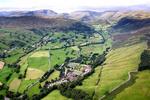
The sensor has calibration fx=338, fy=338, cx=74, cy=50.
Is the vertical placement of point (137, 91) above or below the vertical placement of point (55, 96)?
above

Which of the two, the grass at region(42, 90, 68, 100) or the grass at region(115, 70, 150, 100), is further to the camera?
the grass at region(42, 90, 68, 100)

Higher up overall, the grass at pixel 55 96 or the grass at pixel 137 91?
the grass at pixel 137 91

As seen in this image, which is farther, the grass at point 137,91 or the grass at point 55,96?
the grass at point 55,96

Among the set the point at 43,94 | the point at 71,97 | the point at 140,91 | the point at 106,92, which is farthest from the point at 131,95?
the point at 43,94

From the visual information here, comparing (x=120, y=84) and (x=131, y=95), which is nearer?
(x=131, y=95)

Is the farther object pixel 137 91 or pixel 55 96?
pixel 55 96

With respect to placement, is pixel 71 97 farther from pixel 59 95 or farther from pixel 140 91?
pixel 140 91

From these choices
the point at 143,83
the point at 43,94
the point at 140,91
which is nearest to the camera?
the point at 140,91

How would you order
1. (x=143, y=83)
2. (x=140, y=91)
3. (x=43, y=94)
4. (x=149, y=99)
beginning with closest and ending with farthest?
(x=149, y=99)
(x=140, y=91)
(x=143, y=83)
(x=43, y=94)
